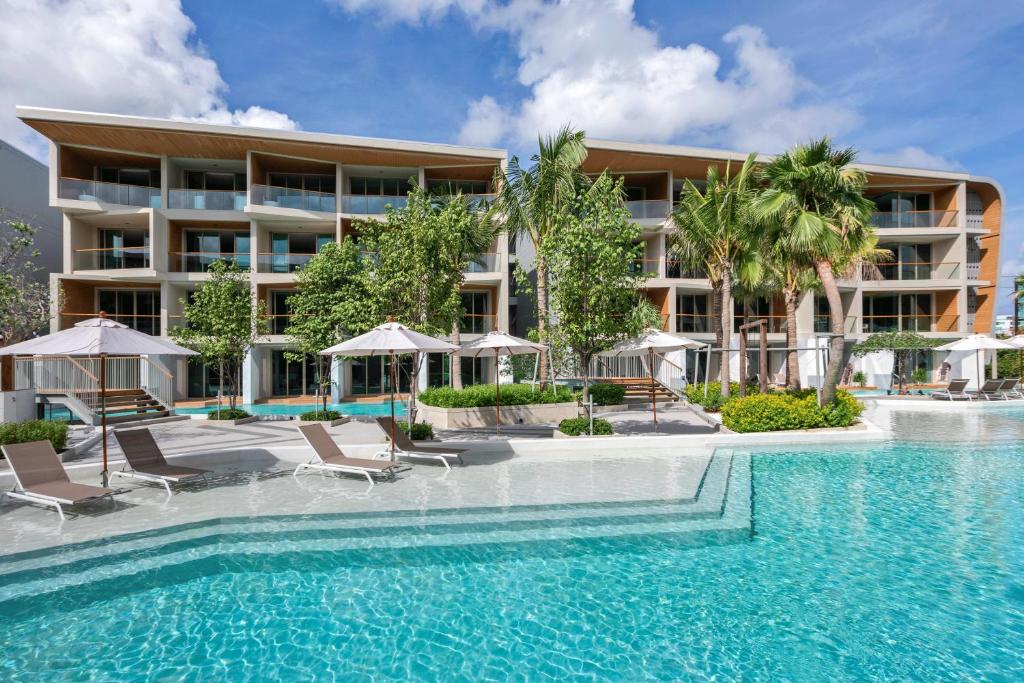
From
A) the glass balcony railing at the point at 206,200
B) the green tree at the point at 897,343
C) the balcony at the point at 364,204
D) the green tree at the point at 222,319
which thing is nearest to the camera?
the green tree at the point at 222,319

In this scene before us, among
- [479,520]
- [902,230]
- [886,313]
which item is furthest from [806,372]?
[479,520]

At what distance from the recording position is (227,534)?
6.45m

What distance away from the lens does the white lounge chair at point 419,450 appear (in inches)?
397

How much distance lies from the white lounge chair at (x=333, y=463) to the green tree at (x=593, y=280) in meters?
5.11

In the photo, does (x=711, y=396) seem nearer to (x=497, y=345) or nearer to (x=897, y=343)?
(x=497, y=345)

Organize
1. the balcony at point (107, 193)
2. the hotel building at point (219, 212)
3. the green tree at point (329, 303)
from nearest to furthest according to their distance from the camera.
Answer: the green tree at point (329, 303)
the balcony at point (107, 193)
the hotel building at point (219, 212)

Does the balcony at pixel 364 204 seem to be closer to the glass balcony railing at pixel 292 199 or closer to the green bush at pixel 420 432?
the glass balcony railing at pixel 292 199

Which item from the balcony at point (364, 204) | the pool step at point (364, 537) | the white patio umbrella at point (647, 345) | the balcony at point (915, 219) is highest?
the balcony at point (915, 219)

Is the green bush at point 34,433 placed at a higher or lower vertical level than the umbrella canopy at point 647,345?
lower

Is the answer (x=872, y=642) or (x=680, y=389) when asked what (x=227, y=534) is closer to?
(x=872, y=642)

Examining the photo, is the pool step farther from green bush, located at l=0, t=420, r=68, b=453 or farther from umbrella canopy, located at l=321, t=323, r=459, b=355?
green bush, located at l=0, t=420, r=68, b=453

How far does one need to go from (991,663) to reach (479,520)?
5.06 meters

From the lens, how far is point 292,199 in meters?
22.9

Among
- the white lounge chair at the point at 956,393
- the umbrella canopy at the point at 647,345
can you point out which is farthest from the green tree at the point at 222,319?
the white lounge chair at the point at 956,393
